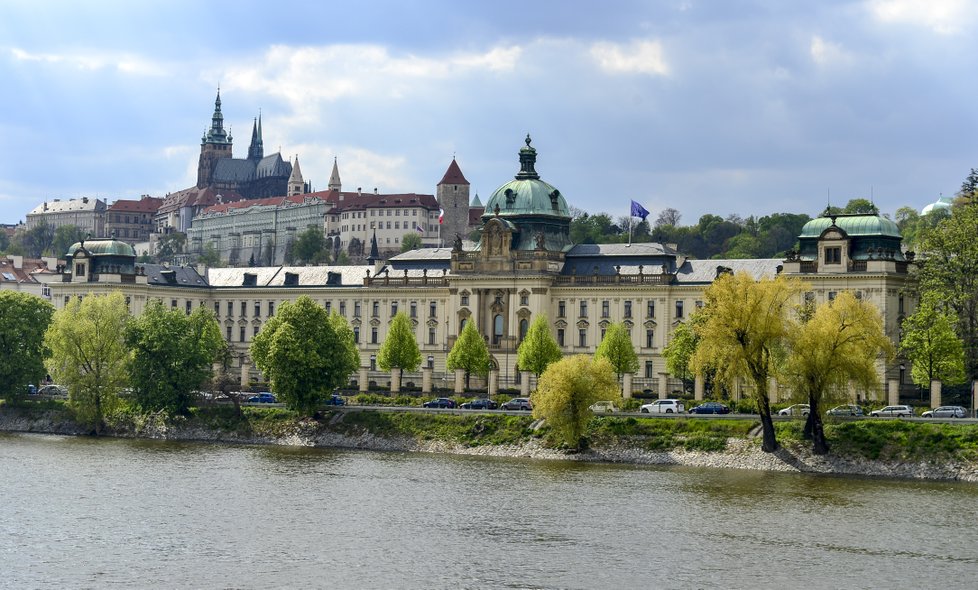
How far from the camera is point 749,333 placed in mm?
100062

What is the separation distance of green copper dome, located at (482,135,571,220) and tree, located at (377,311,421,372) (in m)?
16.2

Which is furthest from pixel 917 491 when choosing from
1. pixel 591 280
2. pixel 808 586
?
pixel 591 280

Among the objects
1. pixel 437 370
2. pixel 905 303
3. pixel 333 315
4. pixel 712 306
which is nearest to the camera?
pixel 712 306

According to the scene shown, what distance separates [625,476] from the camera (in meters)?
95.6

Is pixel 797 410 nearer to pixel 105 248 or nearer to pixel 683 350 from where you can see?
pixel 683 350

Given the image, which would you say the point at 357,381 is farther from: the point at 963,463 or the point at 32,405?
the point at 963,463

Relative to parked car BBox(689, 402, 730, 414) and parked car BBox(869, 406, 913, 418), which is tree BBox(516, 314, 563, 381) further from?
parked car BBox(869, 406, 913, 418)

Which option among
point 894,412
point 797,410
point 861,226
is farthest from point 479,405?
point 861,226

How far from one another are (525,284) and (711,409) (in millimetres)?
36156

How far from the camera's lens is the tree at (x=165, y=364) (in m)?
123

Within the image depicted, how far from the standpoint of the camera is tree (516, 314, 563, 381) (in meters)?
130

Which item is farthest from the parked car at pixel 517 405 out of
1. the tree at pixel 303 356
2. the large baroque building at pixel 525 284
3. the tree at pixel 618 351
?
the tree at pixel 303 356

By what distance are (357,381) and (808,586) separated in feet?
272

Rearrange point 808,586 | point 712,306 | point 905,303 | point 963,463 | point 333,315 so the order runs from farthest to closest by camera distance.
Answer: point 333,315
point 905,303
point 712,306
point 963,463
point 808,586
